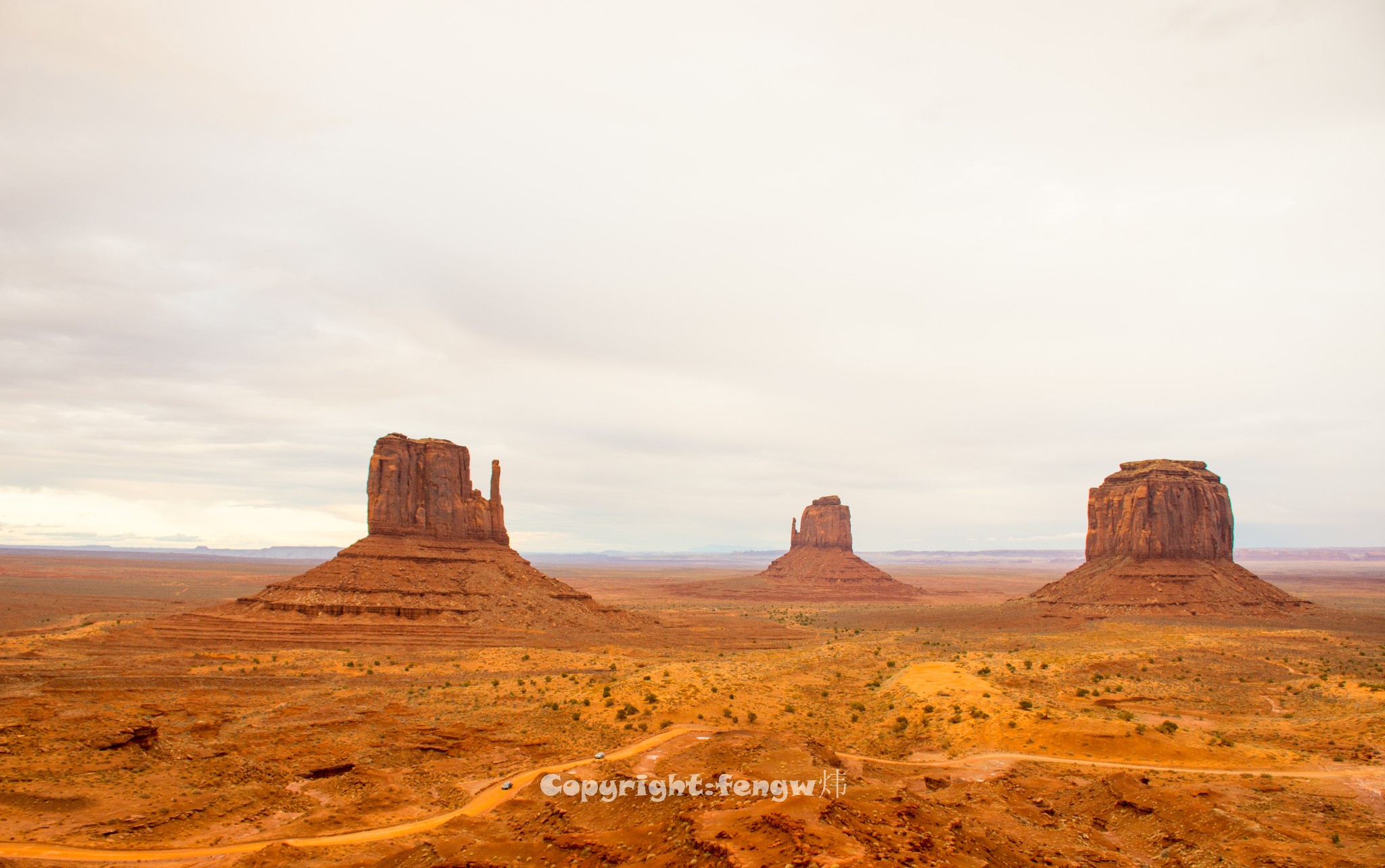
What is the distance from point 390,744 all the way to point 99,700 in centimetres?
1664

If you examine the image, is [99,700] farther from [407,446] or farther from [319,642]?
[407,446]

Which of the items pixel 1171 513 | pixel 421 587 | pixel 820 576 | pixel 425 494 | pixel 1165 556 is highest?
pixel 425 494

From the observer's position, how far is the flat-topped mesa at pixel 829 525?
→ 158125 mm

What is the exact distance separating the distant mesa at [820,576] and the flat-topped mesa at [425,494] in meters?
69.7

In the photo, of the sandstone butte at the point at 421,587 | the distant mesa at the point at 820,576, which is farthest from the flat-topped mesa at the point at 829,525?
the sandstone butte at the point at 421,587

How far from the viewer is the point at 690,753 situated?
23.0 metres

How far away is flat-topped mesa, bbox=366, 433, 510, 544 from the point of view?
235ft

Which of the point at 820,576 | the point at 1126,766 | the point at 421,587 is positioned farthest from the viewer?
the point at 820,576

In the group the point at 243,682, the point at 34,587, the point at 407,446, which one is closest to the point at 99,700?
the point at 243,682

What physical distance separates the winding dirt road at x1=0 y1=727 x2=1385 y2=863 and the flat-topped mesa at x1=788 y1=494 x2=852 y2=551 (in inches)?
5304

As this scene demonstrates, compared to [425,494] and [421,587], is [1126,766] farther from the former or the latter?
[425,494]

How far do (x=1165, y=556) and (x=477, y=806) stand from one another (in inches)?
3619

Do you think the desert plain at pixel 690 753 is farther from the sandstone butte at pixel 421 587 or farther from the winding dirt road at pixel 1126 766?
the sandstone butte at pixel 421 587

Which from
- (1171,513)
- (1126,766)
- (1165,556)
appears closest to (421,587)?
(1126,766)
